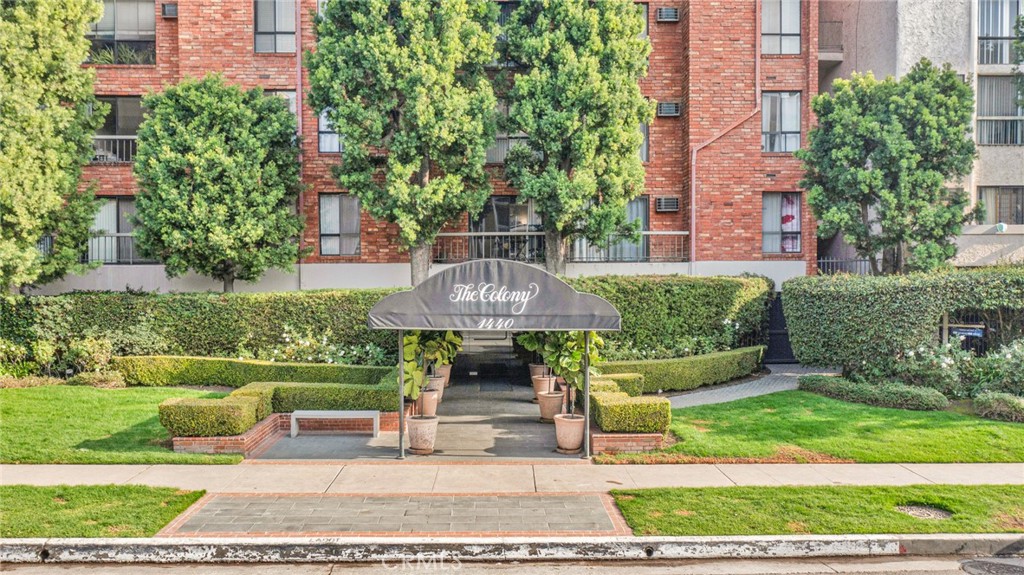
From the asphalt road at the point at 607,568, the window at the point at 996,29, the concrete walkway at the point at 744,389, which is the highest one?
the window at the point at 996,29

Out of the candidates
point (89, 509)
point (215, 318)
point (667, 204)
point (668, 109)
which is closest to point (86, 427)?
point (89, 509)

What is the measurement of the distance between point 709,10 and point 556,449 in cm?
1633

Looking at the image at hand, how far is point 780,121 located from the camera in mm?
23438

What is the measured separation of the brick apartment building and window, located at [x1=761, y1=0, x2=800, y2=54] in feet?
0.13

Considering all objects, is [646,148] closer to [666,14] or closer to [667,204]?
[667,204]

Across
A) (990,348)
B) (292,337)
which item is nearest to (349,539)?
(292,337)

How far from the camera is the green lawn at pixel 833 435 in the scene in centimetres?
1160

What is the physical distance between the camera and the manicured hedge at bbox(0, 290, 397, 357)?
18.3 metres

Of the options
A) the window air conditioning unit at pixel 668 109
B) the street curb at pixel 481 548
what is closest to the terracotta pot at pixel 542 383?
the street curb at pixel 481 548

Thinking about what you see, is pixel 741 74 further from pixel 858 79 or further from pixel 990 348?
pixel 990 348

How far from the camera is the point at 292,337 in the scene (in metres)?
18.2

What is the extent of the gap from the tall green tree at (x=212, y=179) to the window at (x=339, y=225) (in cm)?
254

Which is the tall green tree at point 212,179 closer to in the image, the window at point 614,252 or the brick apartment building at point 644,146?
the brick apartment building at point 644,146

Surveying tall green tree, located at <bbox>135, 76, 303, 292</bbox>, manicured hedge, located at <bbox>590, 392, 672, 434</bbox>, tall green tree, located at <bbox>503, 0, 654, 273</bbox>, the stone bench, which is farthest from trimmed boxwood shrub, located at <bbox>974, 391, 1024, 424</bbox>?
tall green tree, located at <bbox>135, 76, 303, 292</bbox>
